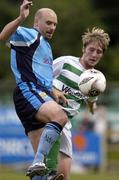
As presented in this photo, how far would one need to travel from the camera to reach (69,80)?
40.8 ft

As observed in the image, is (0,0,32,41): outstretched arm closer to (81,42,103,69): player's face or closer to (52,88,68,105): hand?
(52,88,68,105): hand

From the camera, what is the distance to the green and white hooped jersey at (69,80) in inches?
490

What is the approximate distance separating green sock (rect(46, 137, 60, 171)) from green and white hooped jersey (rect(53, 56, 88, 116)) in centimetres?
59

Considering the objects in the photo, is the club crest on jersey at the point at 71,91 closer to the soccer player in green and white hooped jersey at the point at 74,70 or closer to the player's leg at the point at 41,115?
the soccer player in green and white hooped jersey at the point at 74,70

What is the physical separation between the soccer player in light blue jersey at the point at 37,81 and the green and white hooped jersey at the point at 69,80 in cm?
64

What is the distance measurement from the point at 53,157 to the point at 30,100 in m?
0.86

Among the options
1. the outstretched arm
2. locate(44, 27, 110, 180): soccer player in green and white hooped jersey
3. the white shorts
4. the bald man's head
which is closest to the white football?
locate(44, 27, 110, 180): soccer player in green and white hooped jersey

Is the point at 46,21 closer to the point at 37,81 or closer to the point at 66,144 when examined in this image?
the point at 37,81

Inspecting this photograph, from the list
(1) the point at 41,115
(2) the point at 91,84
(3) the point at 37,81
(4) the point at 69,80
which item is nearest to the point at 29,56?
(3) the point at 37,81

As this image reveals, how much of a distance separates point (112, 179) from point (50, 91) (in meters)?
6.98

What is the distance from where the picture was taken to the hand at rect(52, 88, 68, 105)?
11898 mm

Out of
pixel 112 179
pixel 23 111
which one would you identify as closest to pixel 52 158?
pixel 23 111

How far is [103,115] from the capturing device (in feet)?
79.0

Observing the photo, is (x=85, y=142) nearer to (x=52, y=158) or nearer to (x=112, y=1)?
(x=52, y=158)
